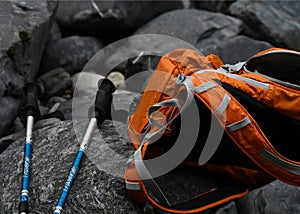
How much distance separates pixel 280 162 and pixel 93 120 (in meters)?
1.13

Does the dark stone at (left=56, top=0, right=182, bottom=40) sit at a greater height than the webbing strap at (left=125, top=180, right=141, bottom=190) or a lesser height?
lesser

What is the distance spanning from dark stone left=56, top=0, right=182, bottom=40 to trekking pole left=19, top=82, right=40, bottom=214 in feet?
6.34

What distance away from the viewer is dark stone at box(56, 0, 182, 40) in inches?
205

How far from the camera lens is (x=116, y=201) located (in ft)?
8.59

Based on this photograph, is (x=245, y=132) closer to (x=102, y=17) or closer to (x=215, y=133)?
(x=215, y=133)

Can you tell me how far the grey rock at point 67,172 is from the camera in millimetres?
2625

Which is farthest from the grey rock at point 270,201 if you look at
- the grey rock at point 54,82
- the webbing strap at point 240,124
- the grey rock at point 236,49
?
the grey rock at point 54,82

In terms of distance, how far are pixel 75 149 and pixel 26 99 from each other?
1.92ft

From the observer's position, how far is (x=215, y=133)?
2666 millimetres

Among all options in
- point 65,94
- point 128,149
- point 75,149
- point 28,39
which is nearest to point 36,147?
point 75,149

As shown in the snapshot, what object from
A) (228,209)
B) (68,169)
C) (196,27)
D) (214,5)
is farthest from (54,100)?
(214,5)

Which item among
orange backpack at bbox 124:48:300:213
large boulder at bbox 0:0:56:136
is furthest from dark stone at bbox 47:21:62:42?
orange backpack at bbox 124:48:300:213

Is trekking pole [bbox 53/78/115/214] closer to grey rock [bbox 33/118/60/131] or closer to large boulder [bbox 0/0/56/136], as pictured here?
grey rock [bbox 33/118/60/131]

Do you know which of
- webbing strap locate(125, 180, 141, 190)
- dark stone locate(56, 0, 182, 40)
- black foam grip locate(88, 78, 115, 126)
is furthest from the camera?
dark stone locate(56, 0, 182, 40)
